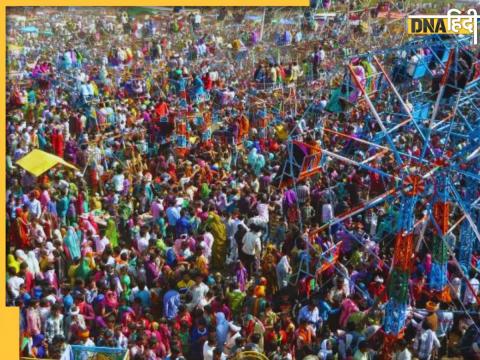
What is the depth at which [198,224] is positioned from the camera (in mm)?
15461

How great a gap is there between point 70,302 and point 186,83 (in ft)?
36.1

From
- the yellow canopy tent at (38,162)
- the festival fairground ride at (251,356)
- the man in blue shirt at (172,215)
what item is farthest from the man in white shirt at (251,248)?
the yellow canopy tent at (38,162)

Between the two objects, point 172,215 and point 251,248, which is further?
point 172,215

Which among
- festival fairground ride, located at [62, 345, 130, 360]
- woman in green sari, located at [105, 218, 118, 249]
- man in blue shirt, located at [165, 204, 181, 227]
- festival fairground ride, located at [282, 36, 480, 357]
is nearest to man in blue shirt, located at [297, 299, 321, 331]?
festival fairground ride, located at [282, 36, 480, 357]

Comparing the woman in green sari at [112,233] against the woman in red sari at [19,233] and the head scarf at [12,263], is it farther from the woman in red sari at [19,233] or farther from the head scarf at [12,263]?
the head scarf at [12,263]

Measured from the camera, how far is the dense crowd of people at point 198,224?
12672 millimetres

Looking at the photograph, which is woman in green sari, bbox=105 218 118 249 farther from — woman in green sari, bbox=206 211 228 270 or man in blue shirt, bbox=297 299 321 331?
man in blue shirt, bbox=297 299 321 331

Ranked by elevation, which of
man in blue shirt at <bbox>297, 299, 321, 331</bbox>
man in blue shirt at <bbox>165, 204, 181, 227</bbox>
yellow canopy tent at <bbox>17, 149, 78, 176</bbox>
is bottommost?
man in blue shirt at <bbox>297, 299, 321, 331</bbox>

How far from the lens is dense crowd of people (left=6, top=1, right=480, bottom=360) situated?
12672 millimetres

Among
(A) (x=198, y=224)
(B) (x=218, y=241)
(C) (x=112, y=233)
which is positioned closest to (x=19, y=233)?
(C) (x=112, y=233)

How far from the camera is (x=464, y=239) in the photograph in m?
14.2

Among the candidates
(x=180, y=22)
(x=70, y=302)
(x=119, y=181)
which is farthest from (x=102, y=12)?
(x=70, y=302)

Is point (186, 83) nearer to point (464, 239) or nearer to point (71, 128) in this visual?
point (71, 128)

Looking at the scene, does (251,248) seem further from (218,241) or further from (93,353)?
(93,353)
